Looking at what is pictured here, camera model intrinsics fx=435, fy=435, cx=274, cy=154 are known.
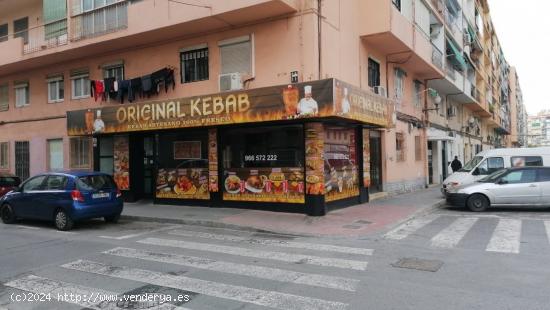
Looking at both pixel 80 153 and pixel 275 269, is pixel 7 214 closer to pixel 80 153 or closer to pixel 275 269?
pixel 80 153

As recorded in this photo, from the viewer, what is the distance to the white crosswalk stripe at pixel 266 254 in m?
7.07

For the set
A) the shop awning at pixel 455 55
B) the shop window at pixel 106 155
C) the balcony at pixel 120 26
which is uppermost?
the shop awning at pixel 455 55

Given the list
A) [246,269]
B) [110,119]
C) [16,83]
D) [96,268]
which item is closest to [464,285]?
[246,269]

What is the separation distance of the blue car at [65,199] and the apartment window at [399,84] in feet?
40.8

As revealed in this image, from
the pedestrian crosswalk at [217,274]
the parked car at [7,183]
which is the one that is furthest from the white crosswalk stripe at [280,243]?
the parked car at [7,183]

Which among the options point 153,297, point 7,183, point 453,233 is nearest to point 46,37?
point 7,183

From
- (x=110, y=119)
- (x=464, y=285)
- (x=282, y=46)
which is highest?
(x=282, y=46)

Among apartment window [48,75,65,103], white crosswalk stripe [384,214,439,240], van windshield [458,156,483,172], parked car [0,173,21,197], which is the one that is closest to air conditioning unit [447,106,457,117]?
van windshield [458,156,483,172]

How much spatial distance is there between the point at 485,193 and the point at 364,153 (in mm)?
4079

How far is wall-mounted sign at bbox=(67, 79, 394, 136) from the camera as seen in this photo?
11078 millimetres

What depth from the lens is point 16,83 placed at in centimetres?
2047

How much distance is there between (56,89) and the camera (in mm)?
18922

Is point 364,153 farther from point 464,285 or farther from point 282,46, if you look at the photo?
point 464,285

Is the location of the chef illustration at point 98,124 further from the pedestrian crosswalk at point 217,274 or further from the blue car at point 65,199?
the pedestrian crosswalk at point 217,274
